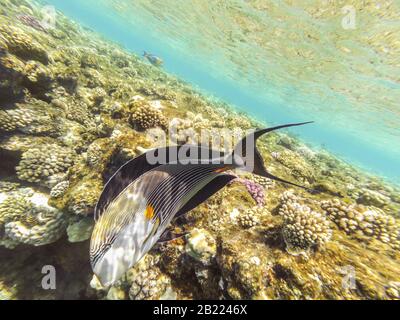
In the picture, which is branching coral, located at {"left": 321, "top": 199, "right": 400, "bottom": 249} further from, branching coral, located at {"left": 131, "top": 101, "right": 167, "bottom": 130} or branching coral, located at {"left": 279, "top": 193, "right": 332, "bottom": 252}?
branching coral, located at {"left": 131, "top": 101, "right": 167, "bottom": 130}

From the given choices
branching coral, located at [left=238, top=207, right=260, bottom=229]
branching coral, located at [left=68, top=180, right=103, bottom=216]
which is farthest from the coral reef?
branching coral, located at [left=238, top=207, right=260, bottom=229]

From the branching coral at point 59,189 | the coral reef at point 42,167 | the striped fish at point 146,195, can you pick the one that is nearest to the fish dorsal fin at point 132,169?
the striped fish at point 146,195

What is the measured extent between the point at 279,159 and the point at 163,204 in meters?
5.01

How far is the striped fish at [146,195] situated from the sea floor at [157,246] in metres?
1.30

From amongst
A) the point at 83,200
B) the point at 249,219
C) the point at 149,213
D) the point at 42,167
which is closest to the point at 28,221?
the point at 42,167

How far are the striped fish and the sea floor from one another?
1.30 meters

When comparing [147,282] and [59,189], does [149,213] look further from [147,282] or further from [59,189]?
[59,189]

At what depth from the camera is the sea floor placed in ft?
7.54

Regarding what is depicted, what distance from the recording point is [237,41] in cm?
2072

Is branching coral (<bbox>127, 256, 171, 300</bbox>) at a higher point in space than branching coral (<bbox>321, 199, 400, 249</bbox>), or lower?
lower
